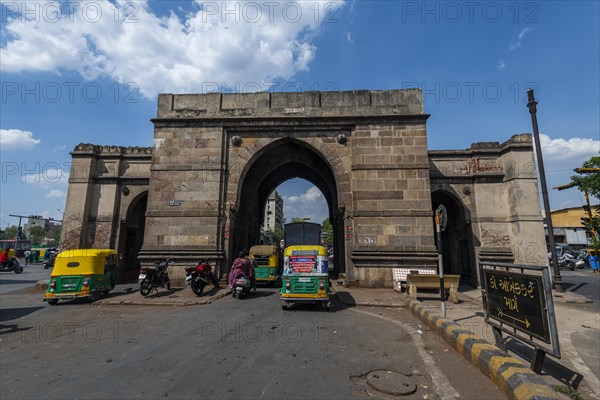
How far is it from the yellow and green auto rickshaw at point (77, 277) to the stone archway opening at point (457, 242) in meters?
15.2

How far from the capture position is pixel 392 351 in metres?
5.13

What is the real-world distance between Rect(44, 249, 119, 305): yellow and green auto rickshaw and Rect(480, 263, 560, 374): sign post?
38.0ft

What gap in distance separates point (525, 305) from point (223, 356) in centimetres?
467

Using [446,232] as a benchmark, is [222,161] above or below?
above

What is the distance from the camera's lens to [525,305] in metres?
4.31

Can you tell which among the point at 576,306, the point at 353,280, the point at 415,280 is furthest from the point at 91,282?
the point at 576,306

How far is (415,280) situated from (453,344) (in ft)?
15.0

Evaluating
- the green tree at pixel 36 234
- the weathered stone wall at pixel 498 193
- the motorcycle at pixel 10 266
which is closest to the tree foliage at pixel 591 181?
the weathered stone wall at pixel 498 193

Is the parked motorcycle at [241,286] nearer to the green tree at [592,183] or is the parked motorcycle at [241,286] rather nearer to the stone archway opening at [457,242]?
the stone archway opening at [457,242]

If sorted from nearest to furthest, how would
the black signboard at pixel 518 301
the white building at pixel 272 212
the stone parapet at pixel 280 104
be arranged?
the black signboard at pixel 518 301
the stone parapet at pixel 280 104
the white building at pixel 272 212

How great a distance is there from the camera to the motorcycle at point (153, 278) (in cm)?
1047

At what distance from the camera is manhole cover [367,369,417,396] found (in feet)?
11.9

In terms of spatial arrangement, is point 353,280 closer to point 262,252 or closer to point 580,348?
point 262,252

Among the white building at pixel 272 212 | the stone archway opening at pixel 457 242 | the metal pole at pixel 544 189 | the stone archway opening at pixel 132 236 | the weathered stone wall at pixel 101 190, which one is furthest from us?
the white building at pixel 272 212
